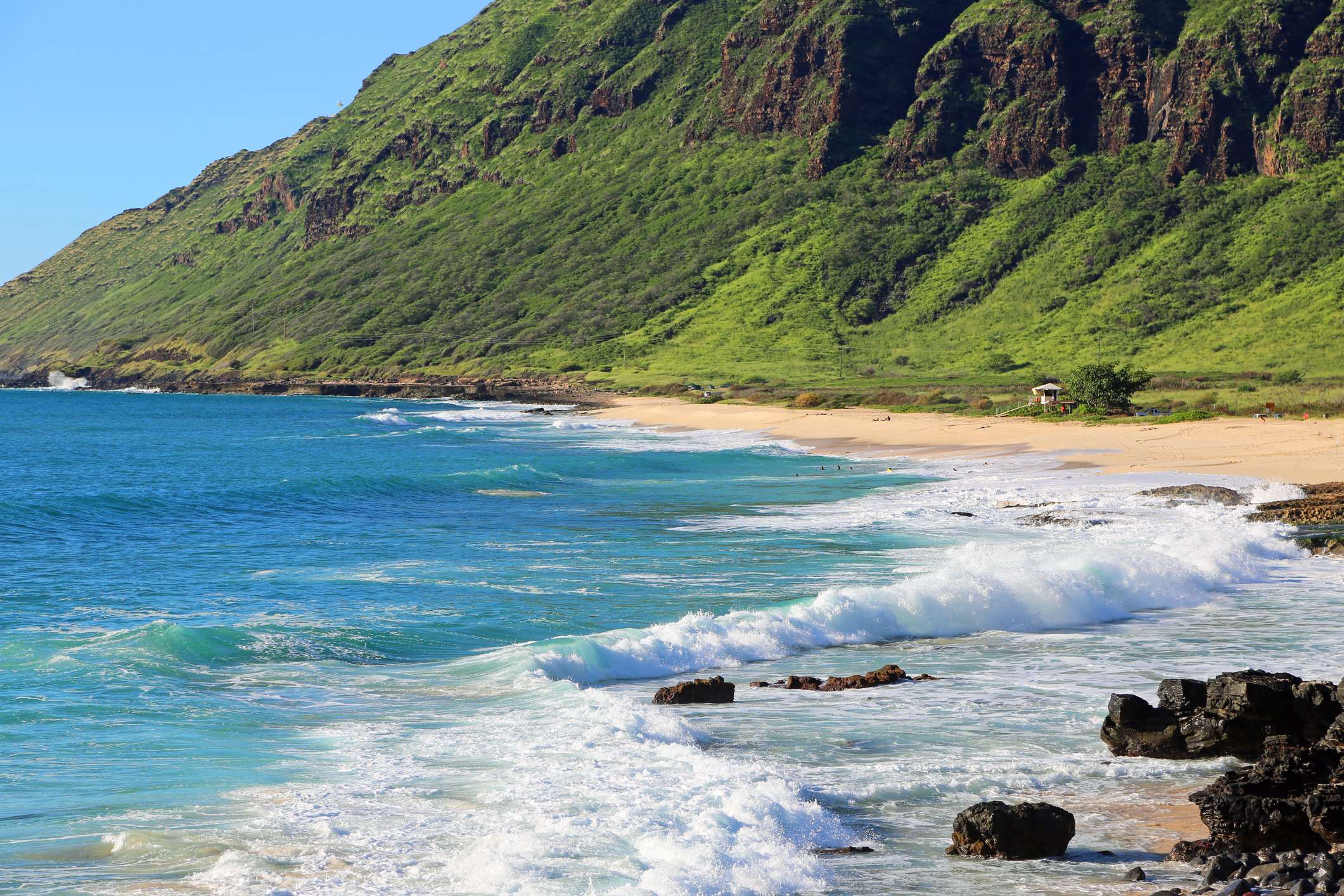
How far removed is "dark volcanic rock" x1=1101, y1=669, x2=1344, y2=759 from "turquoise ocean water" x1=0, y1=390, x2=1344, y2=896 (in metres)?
0.32

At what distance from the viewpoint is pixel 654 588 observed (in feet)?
65.4

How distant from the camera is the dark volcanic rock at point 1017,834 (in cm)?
820

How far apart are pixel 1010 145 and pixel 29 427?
12013cm

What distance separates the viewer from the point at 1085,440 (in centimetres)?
4719

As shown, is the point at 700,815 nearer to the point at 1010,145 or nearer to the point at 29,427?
the point at 29,427

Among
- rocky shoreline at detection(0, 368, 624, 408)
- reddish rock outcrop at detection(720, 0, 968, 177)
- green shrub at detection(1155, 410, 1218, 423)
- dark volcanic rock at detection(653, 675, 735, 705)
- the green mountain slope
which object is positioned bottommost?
dark volcanic rock at detection(653, 675, 735, 705)

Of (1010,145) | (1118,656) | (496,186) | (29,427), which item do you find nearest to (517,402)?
(29,427)

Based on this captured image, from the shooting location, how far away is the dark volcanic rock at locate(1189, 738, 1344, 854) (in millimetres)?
7922

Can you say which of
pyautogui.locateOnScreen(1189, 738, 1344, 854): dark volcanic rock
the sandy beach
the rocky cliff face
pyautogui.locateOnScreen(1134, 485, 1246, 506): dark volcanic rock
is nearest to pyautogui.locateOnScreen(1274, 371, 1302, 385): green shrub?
the sandy beach

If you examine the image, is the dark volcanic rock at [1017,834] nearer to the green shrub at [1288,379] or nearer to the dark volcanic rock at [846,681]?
the dark volcanic rock at [846,681]

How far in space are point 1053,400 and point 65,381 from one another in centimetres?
18927

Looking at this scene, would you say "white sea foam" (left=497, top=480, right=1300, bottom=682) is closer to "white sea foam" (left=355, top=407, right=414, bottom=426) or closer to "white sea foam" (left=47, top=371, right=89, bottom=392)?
"white sea foam" (left=355, top=407, right=414, bottom=426)

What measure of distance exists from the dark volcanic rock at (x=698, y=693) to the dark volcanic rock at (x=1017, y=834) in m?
4.87

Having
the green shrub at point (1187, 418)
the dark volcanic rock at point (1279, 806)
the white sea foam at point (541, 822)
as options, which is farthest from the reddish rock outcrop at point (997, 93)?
the white sea foam at point (541, 822)
